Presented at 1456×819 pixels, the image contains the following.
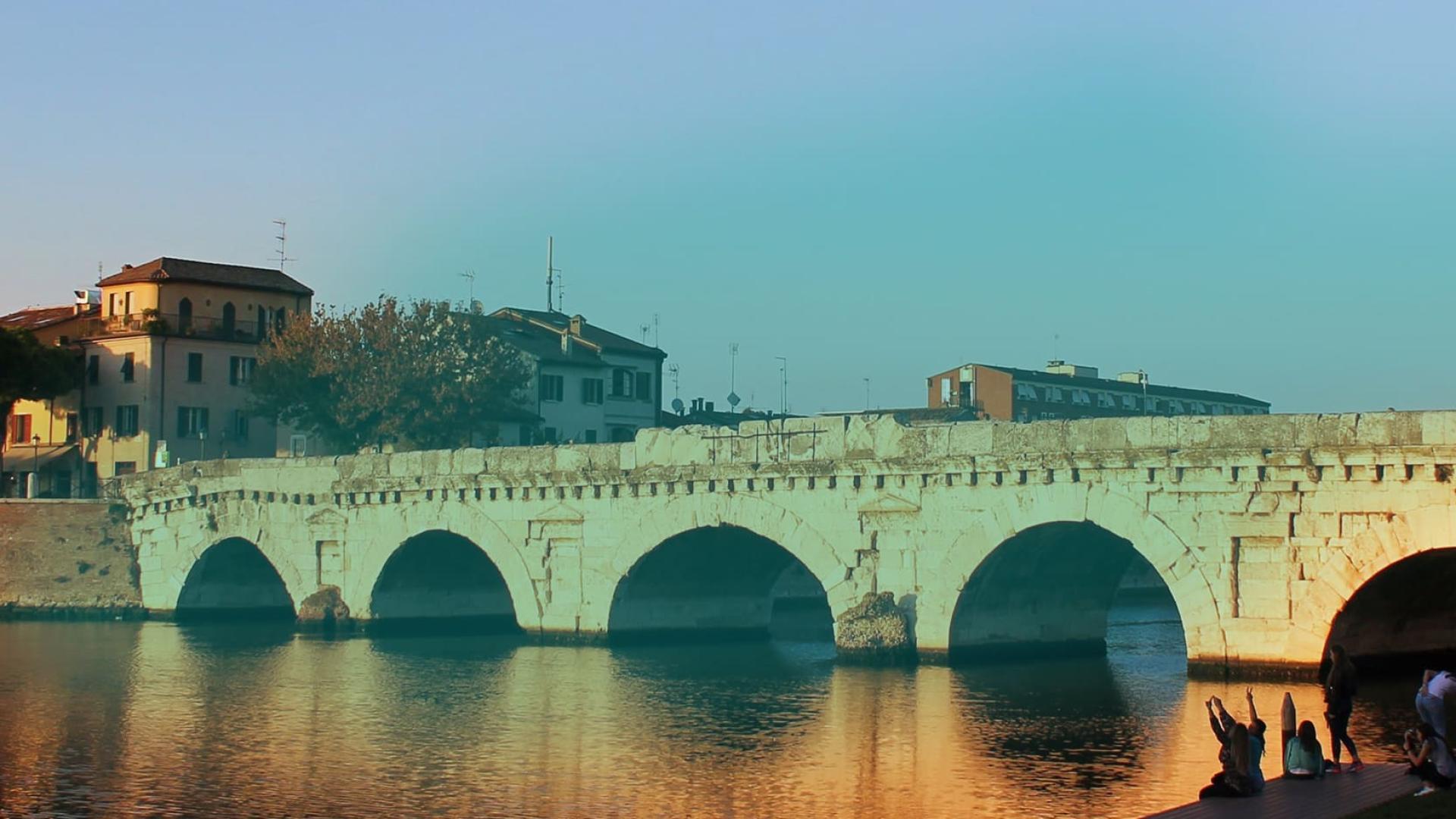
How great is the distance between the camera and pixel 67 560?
7006 centimetres

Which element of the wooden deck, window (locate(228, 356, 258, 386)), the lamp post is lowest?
the wooden deck

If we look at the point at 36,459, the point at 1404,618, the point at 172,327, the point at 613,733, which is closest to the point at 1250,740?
the point at 613,733

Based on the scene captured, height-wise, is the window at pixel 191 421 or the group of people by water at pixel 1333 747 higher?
the window at pixel 191 421

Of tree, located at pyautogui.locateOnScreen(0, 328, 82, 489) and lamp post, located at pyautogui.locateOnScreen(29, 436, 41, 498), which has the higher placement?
tree, located at pyautogui.locateOnScreen(0, 328, 82, 489)

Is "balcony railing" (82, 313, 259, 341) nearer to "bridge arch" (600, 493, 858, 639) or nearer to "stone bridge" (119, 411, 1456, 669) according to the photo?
"stone bridge" (119, 411, 1456, 669)

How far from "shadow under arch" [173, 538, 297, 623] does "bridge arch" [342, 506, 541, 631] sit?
790 cm

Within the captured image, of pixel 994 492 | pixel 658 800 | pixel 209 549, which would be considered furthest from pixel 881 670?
pixel 209 549

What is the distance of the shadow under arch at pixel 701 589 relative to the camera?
51312 mm

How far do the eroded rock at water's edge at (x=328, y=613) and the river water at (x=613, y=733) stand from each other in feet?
25.5

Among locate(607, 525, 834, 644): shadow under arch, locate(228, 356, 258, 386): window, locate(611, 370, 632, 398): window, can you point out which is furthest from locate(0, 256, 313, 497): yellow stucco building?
locate(607, 525, 834, 644): shadow under arch

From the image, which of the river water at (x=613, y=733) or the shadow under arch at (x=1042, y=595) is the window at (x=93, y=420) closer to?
the river water at (x=613, y=733)

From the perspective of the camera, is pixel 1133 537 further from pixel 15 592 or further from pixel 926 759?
pixel 15 592

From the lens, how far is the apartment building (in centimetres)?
9200

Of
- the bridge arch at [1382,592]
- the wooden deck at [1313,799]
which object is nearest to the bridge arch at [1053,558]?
the bridge arch at [1382,592]
